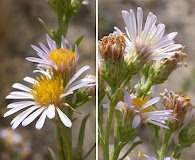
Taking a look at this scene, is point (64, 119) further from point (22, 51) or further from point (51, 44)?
point (22, 51)

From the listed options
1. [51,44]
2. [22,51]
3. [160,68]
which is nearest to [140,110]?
[160,68]

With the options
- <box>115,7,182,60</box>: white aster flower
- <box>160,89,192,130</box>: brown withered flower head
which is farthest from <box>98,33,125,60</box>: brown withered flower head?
<box>160,89,192,130</box>: brown withered flower head

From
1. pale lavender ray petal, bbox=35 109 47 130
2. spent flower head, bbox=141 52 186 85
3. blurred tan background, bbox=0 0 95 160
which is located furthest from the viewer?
blurred tan background, bbox=0 0 95 160

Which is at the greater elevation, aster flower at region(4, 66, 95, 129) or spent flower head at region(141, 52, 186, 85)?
spent flower head at region(141, 52, 186, 85)

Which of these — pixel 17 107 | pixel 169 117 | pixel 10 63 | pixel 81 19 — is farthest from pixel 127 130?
pixel 10 63

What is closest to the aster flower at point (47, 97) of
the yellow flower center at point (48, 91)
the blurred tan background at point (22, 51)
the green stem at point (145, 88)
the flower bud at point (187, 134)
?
the yellow flower center at point (48, 91)

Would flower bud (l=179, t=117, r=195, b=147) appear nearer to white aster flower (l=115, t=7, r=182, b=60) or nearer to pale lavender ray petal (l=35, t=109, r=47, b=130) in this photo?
white aster flower (l=115, t=7, r=182, b=60)

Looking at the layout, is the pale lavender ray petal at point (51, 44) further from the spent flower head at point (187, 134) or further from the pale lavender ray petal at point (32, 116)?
the spent flower head at point (187, 134)
